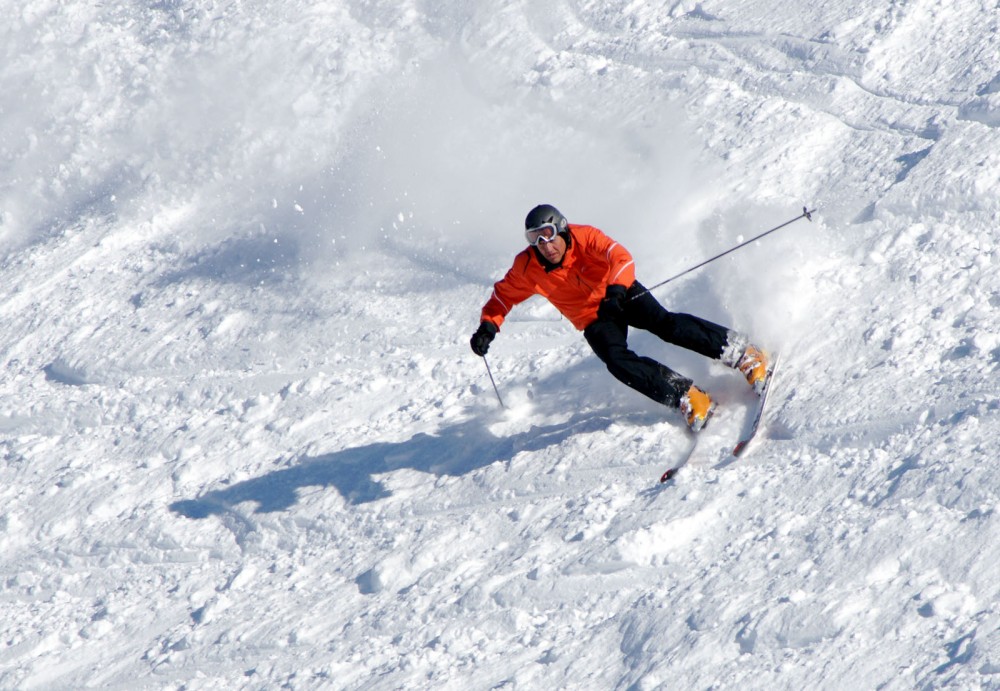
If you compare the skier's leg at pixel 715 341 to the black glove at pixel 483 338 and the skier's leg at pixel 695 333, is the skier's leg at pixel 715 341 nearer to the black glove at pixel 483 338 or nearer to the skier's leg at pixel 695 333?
the skier's leg at pixel 695 333

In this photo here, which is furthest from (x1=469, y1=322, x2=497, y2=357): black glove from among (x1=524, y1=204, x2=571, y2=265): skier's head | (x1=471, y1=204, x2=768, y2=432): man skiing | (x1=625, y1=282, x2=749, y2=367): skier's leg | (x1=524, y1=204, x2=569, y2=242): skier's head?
(x1=625, y1=282, x2=749, y2=367): skier's leg

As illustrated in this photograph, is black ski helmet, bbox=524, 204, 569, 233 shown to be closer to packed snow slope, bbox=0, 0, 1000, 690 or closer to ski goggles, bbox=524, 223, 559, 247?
ski goggles, bbox=524, 223, 559, 247

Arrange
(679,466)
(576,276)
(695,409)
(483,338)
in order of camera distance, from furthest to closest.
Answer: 1. (483,338)
2. (576,276)
3. (695,409)
4. (679,466)

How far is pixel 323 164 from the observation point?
35.8ft

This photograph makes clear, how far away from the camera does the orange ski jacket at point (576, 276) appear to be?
20.2 feet

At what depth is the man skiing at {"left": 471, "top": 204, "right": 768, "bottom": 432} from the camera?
20.0 feet

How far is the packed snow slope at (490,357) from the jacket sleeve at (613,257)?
3.06 ft

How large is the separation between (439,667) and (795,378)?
263 centimetres

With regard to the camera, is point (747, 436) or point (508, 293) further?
point (508, 293)

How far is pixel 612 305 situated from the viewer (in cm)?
621

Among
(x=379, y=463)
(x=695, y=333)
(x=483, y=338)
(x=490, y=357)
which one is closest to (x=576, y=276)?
(x=483, y=338)

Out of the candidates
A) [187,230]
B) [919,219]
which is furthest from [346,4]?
[919,219]

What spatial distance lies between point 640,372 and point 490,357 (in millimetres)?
2000

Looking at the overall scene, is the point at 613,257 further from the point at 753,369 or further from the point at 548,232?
the point at 753,369
